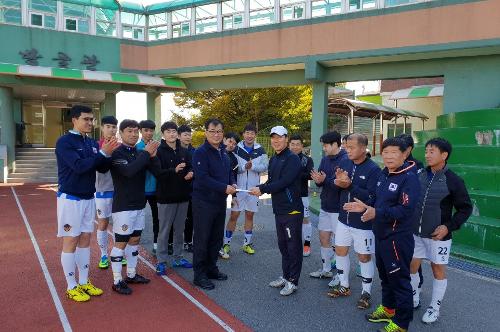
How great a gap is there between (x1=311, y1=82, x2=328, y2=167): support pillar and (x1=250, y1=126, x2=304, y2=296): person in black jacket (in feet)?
30.2

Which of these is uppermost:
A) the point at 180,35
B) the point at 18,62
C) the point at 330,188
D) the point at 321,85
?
the point at 180,35

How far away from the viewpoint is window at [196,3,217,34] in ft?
49.6

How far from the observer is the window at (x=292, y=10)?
521 inches

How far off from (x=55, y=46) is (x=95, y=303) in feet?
45.1

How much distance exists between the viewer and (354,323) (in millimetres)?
3803

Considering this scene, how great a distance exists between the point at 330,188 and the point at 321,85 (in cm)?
924

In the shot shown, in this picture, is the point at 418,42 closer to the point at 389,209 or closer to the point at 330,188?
the point at 330,188

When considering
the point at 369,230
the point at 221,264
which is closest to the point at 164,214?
the point at 221,264

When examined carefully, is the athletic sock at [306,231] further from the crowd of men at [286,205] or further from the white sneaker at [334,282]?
the white sneaker at [334,282]

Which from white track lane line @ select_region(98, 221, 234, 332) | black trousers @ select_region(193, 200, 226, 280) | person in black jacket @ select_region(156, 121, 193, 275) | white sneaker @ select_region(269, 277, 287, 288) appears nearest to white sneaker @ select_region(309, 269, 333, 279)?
white sneaker @ select_region(269, 277, 287, 288)

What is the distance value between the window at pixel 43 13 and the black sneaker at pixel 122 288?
14.0 m

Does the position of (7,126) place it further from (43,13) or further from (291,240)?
(291,240)

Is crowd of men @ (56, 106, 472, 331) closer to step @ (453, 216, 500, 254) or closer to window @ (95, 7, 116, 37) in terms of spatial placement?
step @ (453, 216, 500, 254)

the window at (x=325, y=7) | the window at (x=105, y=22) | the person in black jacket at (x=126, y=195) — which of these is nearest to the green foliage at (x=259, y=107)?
the window at (x=105, y=22)
